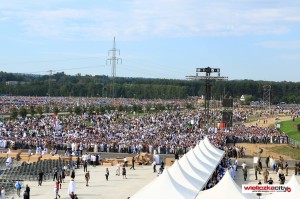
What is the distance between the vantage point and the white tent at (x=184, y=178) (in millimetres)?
25572

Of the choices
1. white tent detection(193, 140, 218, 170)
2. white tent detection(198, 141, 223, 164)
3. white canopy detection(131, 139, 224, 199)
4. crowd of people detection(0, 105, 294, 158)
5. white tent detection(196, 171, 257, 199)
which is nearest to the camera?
white tent detection(196, 171, 257, 199)

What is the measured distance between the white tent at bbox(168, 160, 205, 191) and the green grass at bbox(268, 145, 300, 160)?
24.2 meters

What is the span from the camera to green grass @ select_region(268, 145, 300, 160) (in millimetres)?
51438

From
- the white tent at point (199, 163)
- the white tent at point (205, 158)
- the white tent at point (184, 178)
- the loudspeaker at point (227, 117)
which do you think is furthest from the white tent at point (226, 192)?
the loudspeaker at point (227, 117)

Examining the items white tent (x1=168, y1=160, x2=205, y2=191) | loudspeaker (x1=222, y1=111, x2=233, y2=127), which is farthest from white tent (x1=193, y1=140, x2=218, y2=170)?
loudspeaker (x1=222, y1=111, x2=233, y2=127)

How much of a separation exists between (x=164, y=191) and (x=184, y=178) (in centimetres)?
369

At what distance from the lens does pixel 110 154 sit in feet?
162

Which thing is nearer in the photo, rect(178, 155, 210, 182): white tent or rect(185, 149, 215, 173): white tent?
rect(178, 155, 210, 182): white tent

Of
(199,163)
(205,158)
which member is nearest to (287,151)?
(205,158)

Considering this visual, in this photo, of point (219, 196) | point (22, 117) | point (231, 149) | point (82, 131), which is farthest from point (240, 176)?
point (22, 117)

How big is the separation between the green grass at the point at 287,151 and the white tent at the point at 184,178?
24235mm

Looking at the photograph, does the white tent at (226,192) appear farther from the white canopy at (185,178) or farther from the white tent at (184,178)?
the white tent at (184,178)

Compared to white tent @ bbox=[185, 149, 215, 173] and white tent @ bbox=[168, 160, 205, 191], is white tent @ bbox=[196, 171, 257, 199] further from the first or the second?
white tent @ bbox=[185, 149, 215, 173]

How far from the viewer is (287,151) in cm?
5378
